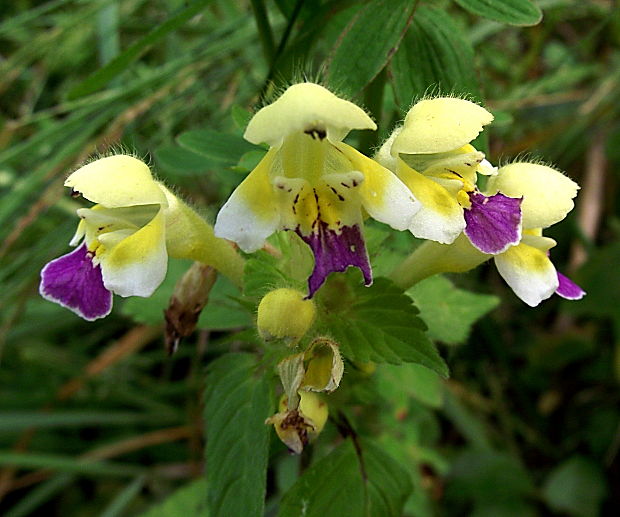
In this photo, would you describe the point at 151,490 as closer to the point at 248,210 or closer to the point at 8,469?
the point at 8,469

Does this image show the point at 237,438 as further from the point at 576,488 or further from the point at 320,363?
the point at 576,488

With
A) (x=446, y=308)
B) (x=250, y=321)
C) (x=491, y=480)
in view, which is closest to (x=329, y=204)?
(x=250, y=321)

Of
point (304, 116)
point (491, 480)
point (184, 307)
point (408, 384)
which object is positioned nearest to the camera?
point (304, 116)

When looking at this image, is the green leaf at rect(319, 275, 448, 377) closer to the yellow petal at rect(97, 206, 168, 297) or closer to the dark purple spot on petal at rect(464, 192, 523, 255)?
the dark purple spot on petal at rect(464, 192, 523, 255)

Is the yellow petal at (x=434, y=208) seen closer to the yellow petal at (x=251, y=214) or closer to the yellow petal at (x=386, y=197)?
the yellow petal at (x=386, y=197)

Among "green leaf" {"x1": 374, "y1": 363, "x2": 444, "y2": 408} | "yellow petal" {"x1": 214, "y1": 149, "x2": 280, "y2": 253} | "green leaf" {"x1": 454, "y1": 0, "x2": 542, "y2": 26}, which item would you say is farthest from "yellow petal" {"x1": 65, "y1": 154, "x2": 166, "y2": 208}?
"green leaf" {"x1": 374, "y1": 363, "x2": 444, "y2": 408}

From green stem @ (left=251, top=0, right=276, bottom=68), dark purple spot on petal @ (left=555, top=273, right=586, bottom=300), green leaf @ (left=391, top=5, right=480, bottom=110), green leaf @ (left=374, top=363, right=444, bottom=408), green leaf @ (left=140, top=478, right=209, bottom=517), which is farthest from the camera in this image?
green leaf @ (left=140, top=478, right=209, bottom=517)
